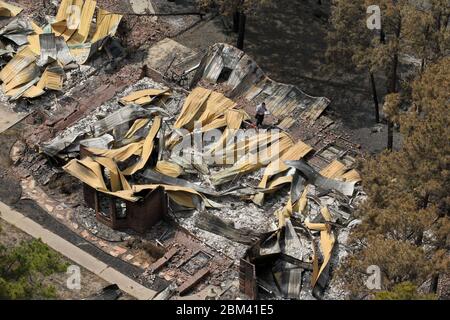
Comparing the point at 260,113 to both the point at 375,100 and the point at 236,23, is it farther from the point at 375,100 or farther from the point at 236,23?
the point at 236,23

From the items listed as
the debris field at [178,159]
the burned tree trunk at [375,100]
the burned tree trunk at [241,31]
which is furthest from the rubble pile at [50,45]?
the burned tree trunk at [375,100]

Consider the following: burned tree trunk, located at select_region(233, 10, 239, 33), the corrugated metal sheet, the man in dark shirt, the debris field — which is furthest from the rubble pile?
the man in dark shirt

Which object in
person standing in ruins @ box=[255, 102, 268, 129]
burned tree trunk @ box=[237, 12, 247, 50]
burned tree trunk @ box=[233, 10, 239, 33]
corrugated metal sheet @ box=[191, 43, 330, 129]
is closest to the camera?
person standing in ruins @ box=[255, 102, 268, 129]

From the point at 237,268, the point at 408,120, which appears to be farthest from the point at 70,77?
the point at 408,120

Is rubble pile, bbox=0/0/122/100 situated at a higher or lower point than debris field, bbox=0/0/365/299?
higher

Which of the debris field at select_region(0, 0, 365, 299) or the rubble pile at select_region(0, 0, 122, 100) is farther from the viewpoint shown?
the rubble pile at select_region(0, 0, 122, 100)

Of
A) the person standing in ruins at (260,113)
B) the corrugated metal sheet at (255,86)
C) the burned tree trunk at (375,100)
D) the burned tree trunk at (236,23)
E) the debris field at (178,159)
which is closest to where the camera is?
the debris field at (178,159)

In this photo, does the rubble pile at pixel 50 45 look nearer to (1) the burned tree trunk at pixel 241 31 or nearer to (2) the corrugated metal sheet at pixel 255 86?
(2) the corrugated metal sheet at pixel 255 86

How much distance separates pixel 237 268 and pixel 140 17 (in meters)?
20.2

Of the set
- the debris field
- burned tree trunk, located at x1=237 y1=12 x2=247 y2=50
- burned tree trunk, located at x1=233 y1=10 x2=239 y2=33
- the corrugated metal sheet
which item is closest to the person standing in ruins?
the debris field

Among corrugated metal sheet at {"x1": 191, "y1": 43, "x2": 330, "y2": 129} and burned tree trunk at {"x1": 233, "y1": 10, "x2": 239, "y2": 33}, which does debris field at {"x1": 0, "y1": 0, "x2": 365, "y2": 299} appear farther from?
burned tree trunk at {"x1": 233, "y1": 10, "x2": 239, "y2": 33}

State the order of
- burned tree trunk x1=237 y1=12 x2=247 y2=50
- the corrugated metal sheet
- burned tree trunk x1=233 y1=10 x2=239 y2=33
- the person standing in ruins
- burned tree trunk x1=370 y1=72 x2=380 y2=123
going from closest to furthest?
the person standing in ruins → burned tree trunk x1=370 y1=72 x2=380 y2=123 → the corrugated metal sheet → burned tree trunk x1=237 y1=12 x2=247 y2=50 → burned tree trunk x1=233 y1=10 x2=239 y2=33

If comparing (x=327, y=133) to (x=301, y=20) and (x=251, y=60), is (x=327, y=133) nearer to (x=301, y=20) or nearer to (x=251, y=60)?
(x=251, y=60)

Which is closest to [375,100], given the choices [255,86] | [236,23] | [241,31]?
[255,86]
